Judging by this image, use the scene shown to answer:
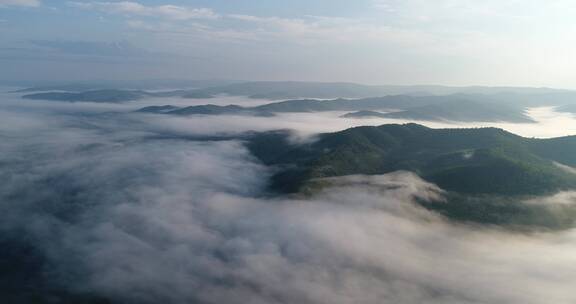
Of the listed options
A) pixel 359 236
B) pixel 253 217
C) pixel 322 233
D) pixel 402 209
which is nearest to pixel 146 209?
pixel 253 217

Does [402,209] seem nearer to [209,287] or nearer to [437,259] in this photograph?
[437,259]

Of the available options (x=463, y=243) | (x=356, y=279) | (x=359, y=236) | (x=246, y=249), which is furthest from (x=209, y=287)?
(x=463, y=243)

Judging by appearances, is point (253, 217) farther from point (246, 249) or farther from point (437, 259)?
point (437, 259)

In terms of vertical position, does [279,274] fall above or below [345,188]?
below

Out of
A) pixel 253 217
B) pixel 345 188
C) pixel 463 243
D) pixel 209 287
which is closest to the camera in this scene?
pixel 209 287

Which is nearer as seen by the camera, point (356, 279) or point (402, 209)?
point (356, 279)

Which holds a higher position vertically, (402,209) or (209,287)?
(402,209)

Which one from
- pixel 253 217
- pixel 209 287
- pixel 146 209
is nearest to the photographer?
Answer: pixel 209 287

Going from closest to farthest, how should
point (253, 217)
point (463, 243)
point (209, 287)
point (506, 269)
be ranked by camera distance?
point (209, 287) < point (506, 269) < point (463, 243) < point (253, 217)

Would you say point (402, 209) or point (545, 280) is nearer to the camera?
point (545, 280)
